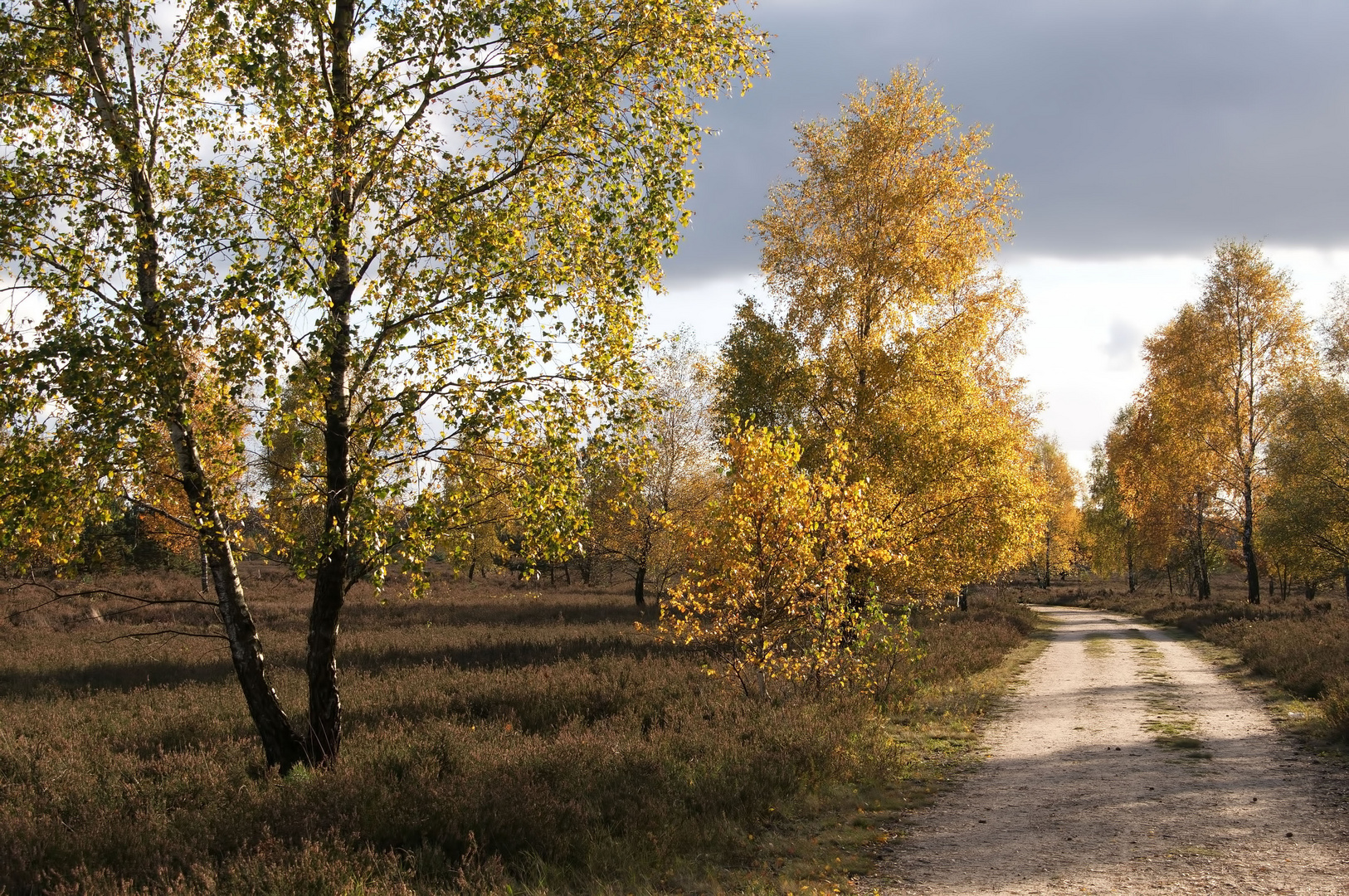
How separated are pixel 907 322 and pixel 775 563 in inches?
369

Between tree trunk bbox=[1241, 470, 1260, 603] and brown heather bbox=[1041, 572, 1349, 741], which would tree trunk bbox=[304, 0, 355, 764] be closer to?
brown heather bbox=[1041, 572, 1349, 741]

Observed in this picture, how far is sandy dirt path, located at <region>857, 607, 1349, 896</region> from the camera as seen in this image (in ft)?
21.0

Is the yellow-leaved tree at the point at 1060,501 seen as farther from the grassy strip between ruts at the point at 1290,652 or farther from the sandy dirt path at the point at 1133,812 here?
the sandy dirt path at the point at 1133,812

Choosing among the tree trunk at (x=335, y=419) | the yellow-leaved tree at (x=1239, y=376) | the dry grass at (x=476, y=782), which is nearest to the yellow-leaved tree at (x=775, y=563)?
the dry grass at (x=476, y=782)

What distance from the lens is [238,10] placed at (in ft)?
26.8

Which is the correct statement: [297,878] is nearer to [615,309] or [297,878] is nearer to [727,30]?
[615,309]

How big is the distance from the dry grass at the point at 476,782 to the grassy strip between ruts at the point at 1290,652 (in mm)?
4577

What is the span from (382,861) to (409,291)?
17.7ft

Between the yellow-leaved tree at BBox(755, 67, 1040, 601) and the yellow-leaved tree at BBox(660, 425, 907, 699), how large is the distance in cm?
367

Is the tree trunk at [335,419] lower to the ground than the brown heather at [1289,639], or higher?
higher

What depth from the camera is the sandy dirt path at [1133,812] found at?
6406mm

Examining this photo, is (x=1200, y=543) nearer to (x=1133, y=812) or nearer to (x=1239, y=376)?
(x=1239, y=376)

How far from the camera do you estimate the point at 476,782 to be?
7844mm

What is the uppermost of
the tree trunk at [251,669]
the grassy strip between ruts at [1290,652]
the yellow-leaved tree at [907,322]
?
the yellow-leaved tree at [907,322]
